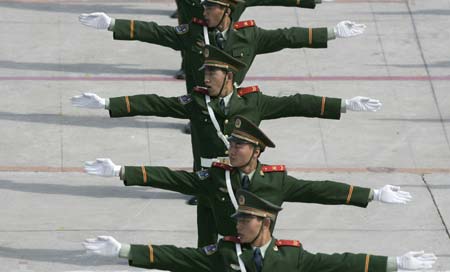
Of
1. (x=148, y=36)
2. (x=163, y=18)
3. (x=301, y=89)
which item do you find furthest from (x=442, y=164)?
(x=163, y=18)

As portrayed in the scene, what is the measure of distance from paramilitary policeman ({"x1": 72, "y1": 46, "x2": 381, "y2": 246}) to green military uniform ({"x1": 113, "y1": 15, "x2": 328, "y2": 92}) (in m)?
1.27

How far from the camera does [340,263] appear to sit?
10766mm

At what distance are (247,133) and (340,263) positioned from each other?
146 centimetres

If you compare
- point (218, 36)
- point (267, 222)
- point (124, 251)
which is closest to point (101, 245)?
point (124, 251)

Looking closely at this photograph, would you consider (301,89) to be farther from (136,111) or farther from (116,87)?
(136,111)

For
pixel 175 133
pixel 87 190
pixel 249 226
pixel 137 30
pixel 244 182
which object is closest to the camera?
pixel 249 226

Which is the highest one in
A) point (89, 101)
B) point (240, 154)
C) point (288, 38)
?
point (240, 154)

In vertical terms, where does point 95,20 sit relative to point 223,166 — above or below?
below

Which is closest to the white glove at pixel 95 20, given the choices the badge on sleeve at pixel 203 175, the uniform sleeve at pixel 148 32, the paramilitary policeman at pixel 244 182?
the uniform sleeve at pixel 148 32

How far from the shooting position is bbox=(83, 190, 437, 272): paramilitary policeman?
1046 centimetres

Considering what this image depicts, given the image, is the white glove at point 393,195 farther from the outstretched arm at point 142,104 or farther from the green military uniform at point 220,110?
the outstretched arm at point 142,104

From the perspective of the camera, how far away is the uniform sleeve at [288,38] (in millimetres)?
14859

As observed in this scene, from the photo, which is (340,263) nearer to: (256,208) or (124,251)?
(256,208)

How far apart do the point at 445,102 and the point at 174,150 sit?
3.50 metres
